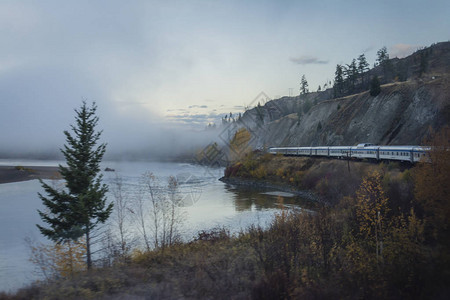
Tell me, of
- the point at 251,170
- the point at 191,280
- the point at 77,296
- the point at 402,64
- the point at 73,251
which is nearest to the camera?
the point at 77,296

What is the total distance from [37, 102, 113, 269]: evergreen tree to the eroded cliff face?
31670 millimetres

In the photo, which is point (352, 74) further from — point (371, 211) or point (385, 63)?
point (371, 211)

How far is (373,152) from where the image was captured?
28.6m

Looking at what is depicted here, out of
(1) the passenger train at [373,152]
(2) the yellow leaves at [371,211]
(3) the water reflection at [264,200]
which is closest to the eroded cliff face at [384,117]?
(1) the passenger train at [373,152]

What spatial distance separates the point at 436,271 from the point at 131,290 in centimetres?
653

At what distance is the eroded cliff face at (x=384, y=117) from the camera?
104 feet

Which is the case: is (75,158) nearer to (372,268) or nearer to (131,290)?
(131,290)

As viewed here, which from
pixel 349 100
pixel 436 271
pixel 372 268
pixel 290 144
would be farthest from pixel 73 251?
pixel 290 144

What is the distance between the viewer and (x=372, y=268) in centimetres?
626

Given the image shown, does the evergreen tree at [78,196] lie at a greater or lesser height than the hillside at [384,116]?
lesser

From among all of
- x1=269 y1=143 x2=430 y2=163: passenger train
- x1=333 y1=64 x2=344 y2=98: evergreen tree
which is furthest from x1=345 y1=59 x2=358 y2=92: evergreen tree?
x1=269 y1=143 x2=430 y2=163: passenger train

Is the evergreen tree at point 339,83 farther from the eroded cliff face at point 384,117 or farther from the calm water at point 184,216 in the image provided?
the calm water at point 184,216

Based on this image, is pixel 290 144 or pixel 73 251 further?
pixel 290 144

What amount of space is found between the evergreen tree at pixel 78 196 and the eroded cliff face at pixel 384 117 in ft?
104
